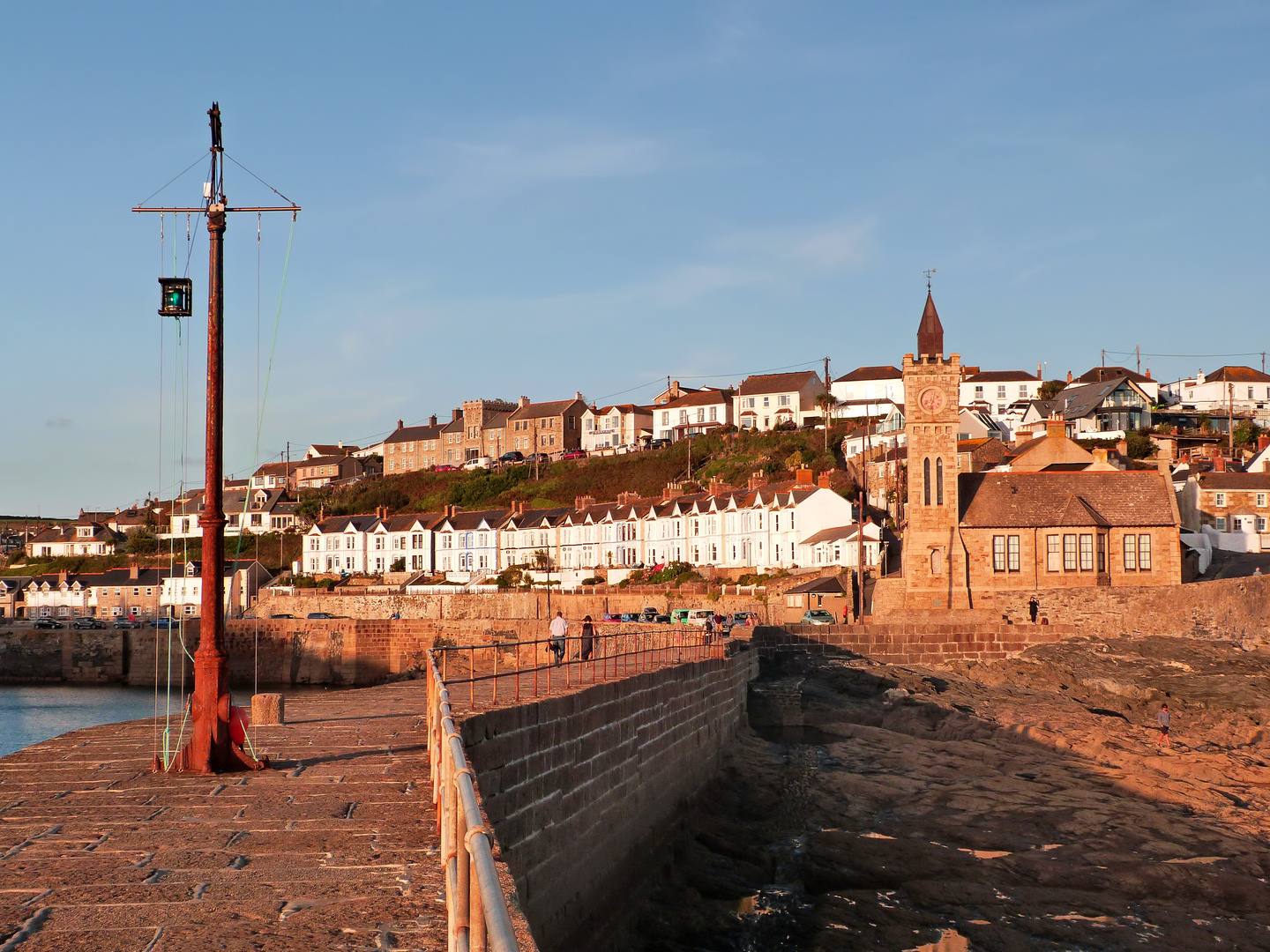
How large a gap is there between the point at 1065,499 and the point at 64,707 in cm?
4260

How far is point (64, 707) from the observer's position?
50.2m

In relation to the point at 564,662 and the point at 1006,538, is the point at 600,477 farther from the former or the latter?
the point at 564,662

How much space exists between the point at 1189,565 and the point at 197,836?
52.6 m

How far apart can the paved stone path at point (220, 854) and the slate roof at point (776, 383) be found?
92.8 metres

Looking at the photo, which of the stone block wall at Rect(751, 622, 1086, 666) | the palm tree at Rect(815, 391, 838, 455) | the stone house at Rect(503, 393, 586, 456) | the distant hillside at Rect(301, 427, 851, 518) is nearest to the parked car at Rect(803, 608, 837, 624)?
the stone block wall at Rect(751, 622, 1086, 666)

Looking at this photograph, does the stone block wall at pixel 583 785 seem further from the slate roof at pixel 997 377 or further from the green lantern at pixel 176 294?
the slate roof at pixel 997 377

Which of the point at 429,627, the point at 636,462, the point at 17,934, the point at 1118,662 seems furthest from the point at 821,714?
the point at 636,462

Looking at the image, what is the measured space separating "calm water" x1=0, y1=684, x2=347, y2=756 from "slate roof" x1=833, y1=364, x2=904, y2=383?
59.8m

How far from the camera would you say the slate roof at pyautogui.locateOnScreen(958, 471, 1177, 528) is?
46.4 metres

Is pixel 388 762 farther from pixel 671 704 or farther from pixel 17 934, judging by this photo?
pixel 671 704

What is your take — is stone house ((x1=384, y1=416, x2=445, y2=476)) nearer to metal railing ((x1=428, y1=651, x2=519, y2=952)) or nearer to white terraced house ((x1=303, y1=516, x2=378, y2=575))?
white terraced house ((x1=303, y1=516, x2=378, y2=575))

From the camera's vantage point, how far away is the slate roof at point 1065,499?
4644 cm

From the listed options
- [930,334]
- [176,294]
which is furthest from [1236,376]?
[176,294]

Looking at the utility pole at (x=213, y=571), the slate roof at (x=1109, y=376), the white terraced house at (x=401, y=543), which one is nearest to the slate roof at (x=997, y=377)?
the slate roof at (x=1109, y=376)
